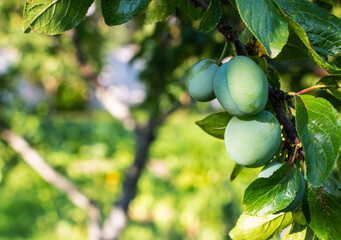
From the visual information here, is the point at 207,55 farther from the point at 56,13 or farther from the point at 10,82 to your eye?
the point at 10,82

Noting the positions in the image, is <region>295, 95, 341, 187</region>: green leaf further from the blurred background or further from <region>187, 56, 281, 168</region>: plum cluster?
the blurred background

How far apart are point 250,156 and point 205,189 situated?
3062 millimetres

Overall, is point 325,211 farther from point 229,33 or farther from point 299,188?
point 229,33

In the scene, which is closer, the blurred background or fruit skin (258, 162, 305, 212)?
fruit skin (258, 162, 305, 212)

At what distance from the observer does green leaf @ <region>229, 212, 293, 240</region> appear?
0.56m

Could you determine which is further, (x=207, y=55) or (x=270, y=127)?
(x=207, y=55)

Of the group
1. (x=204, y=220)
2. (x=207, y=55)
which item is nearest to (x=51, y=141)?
(x=204, y=220)

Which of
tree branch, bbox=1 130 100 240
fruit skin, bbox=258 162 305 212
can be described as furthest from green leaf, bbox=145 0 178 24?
tree branch, bbox=1 130 100 240

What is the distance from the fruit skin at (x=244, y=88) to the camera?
0.46 meters

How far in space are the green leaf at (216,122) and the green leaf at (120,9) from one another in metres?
0.20

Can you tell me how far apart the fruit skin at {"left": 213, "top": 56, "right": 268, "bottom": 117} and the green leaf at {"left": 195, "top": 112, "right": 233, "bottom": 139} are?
0.10 m

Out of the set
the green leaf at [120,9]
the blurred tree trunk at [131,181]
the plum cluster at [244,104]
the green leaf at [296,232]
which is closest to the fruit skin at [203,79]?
the plum cluster at [244,104]

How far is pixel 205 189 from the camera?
3490 millimetres

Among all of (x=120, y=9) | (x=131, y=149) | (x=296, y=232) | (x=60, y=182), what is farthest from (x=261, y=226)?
(x=131, y=149)
